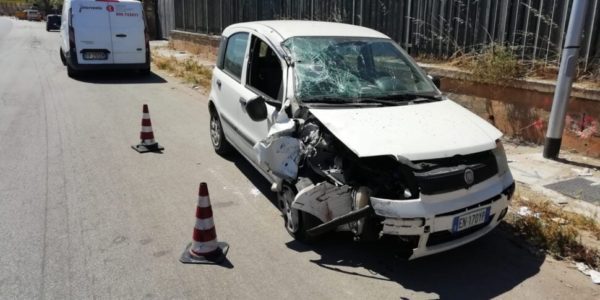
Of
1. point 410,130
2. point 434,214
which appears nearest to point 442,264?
point 434,214

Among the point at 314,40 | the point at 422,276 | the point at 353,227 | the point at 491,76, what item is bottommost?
the point at 422,276

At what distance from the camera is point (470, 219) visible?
3533mm

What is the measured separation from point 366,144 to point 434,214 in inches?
27.1

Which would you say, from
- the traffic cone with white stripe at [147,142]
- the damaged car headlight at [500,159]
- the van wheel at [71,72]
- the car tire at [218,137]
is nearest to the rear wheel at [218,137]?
the car tire at [218,137]

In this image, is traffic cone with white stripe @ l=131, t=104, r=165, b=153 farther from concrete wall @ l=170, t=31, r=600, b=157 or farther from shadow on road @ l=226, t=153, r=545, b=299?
concrete wall @ l=170, t=31, r=600, b=157

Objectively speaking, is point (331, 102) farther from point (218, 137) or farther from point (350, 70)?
point (218, 137)

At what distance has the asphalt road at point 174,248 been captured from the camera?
135 inches

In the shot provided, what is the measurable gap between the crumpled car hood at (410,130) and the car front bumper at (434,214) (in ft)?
1.00

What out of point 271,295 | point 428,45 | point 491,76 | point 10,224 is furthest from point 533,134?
point 10,224

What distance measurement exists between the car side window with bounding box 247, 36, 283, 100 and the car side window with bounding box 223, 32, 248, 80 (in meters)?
0.23

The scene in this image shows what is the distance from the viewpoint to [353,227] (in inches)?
144

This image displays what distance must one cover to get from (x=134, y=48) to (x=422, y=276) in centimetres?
1182

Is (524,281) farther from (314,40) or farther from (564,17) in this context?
(564,17)

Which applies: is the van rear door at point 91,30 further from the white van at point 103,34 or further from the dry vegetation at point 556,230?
the dry vegetation at point 556,230
